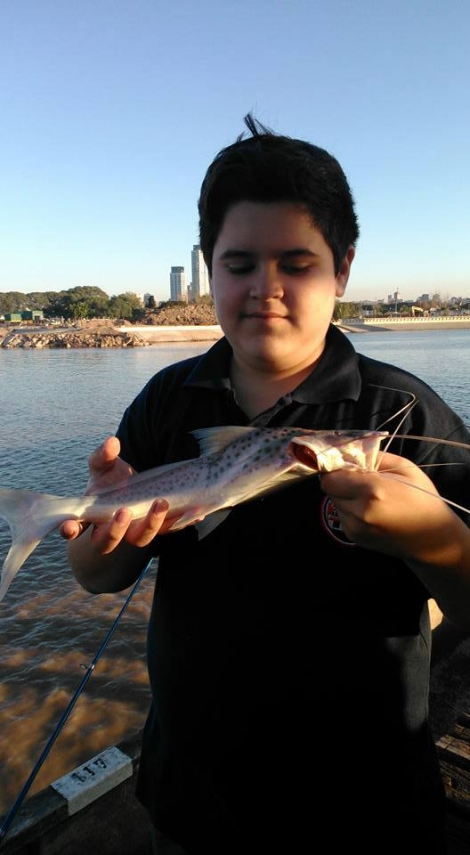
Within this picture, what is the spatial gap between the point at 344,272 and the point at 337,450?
962mm

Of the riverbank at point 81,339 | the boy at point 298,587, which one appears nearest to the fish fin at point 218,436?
the boy at point 298,587

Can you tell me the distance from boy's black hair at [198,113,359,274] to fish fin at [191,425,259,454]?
71 cm

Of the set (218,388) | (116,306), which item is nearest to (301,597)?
(218,388)

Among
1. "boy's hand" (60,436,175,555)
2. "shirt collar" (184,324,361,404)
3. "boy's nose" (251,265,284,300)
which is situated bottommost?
"boy's hand" (60,436,175,555)

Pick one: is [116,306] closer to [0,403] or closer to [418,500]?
[0,403]

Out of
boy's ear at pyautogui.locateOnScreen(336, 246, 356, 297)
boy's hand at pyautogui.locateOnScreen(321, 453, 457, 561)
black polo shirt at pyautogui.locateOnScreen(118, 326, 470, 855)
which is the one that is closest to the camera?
boy's hand at pyautogui.locateOnScreen(321, 453, 457, 561)

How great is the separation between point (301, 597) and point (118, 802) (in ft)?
7.43

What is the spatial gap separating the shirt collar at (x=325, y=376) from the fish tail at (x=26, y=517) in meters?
0.85

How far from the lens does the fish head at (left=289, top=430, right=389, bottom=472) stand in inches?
80.3

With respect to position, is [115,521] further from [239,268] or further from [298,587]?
[239,268]

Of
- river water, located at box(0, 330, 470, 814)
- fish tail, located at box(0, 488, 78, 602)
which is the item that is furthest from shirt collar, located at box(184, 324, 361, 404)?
river water, located at box(0, 330, 470, 814)

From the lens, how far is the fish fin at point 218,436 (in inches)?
95.3

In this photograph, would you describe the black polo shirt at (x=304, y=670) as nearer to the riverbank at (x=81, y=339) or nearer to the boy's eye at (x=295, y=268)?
the boy's eye at (x=295, y=268)

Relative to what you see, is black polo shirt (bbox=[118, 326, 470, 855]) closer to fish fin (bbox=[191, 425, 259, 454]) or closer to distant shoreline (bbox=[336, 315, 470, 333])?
fish fin (bbox=[191, 425, 259, 454])
